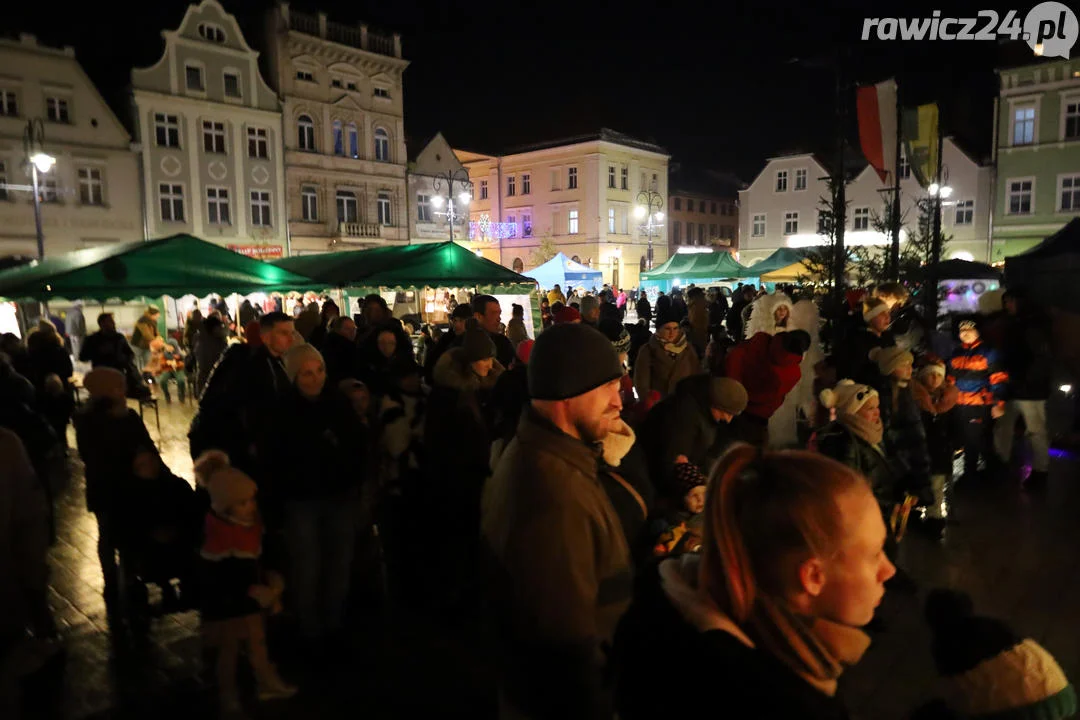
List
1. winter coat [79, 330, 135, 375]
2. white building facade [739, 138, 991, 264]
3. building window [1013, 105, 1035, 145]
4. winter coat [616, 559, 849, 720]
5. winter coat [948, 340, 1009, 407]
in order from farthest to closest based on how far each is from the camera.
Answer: white building facade [739, 138, 991, 264]
building window [1013, 105, 1035, 145]
winter coat [79, 330, 135, 375]
winter coat [948, 340, 1009, 407]
winter coat [616, 559, 849, 720]

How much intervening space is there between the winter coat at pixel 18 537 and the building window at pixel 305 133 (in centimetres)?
3266

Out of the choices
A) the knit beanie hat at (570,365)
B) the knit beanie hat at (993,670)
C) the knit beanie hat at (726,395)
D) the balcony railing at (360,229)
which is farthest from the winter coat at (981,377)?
the balcony railing at (360,229)

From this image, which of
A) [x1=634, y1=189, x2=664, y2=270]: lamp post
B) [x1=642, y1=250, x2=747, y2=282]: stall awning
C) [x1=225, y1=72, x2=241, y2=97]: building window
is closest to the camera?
[x1=642, y1=250, x2=747, y2=282]: stall awning

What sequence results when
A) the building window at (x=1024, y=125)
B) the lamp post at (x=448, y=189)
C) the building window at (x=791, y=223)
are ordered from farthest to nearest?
the building window at (x=791, y=223), the lamp post at (x=448, y=189), the building window at (x=1024, y=125)

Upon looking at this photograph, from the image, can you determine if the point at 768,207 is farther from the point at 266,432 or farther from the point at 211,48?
the point at 266,432

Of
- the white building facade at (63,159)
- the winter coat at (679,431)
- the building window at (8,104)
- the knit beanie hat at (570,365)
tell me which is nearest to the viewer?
the knit beanie hat at (570,365)

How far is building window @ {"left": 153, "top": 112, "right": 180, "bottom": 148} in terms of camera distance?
28562mm

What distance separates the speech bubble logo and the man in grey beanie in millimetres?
23895

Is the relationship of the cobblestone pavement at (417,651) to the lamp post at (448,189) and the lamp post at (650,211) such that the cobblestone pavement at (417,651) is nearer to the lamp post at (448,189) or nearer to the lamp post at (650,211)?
the lamp post at (448,189)

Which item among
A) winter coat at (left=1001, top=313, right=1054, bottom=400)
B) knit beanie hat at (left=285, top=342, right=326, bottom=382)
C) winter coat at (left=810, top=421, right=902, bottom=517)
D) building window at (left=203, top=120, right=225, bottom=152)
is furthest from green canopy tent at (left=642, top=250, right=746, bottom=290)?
knit beanie hat at (left=285, top=342, right=326, bottom=382)

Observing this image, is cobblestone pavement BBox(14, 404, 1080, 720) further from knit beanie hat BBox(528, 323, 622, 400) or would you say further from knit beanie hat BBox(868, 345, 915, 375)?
knit beanie hat BBox(528, 323, 622, 400)

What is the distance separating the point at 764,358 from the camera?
5.45 m

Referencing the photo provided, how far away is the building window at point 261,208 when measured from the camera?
103ft

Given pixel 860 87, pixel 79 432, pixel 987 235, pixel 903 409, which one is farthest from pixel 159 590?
pixel 987 235
